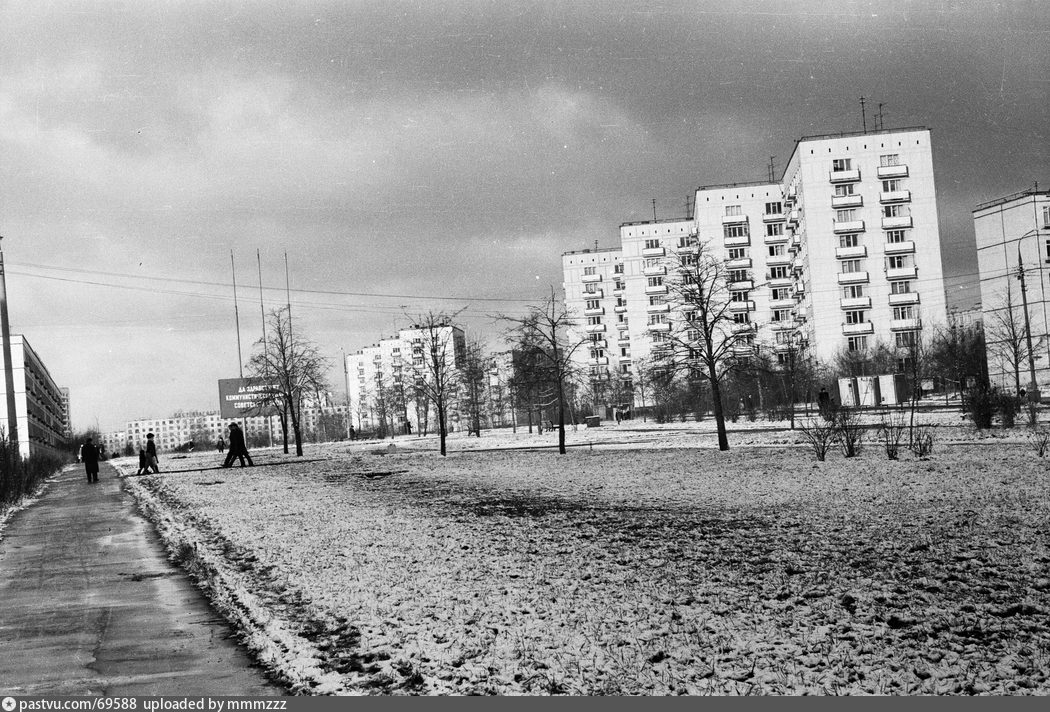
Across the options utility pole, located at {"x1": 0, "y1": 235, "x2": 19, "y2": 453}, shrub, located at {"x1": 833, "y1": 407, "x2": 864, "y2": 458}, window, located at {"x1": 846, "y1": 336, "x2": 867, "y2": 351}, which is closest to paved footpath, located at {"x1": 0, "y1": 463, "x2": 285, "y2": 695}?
utility pole, located at {"x1": 0, "y1": 235, "x2": 19, "y2": 453}

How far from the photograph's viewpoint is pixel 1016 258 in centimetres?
7019

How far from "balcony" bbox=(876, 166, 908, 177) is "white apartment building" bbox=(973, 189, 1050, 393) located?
280 inches

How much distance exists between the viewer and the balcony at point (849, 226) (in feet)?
260

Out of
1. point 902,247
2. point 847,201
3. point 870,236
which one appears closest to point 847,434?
point 847,201

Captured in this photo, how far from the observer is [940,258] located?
258 ft

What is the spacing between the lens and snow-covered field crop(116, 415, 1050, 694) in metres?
5.25

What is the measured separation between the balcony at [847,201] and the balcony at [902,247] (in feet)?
15.9

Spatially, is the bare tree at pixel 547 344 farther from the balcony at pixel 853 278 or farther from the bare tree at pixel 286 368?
the balcony at pixel 853 278

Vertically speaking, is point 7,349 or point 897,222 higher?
point 897,222

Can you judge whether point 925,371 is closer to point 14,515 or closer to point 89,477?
point 89,477

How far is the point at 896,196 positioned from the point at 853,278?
8.25 m

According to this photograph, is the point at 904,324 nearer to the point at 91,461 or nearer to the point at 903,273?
the point at 903,273

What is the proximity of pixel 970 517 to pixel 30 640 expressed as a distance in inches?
388

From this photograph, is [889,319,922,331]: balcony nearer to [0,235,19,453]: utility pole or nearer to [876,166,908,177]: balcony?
[876,166,908,177]: balcony
